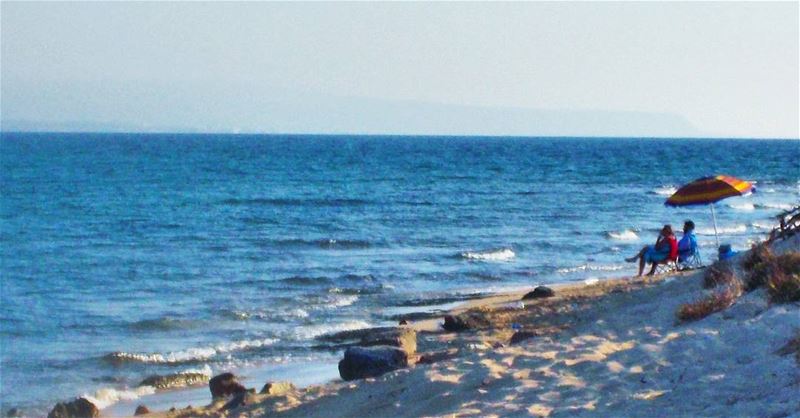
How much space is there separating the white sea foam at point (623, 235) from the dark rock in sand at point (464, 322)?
13.2 meters

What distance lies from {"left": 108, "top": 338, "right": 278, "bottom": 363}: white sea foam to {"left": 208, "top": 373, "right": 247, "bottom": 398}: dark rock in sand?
2409 mm

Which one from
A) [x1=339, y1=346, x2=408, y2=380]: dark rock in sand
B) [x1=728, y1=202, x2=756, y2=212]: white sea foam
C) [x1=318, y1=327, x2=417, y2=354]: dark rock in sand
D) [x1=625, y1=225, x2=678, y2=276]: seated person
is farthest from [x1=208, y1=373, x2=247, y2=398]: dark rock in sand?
[x1=728, y1=202, x2=756, y2=212]: white sea foam

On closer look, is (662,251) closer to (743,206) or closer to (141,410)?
(141,410)

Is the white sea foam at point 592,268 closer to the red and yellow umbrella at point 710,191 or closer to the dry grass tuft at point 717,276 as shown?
the red and yellow umbrella at point 710,191

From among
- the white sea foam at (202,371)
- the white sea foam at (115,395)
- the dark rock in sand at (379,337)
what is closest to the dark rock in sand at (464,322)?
the dark rock in sand at (379,337)

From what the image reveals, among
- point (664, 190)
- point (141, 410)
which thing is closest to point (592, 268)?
point (141, 410)

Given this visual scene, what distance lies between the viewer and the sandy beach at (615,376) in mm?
6746

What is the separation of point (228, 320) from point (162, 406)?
464 centimetres

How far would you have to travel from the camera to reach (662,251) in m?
17.6

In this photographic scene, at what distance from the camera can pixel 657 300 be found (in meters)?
11.7

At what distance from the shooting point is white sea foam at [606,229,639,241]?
2673 cm

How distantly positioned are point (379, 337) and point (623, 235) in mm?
15075

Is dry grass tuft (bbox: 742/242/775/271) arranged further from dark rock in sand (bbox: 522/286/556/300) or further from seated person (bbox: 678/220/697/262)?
seated person (bbox: 678/220/697/262)

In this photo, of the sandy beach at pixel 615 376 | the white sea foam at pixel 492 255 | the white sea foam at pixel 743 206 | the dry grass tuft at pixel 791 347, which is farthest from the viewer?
the white sea foam at pixel 743 206
